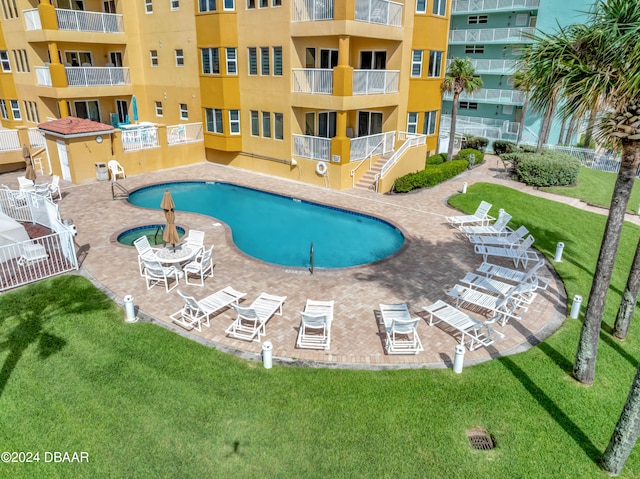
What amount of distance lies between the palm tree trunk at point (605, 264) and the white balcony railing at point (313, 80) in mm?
16256

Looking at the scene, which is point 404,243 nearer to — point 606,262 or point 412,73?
point 606,262

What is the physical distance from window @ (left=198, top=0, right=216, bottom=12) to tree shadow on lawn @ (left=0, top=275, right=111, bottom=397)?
1847cm

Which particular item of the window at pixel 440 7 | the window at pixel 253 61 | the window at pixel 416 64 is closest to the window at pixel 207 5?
the window at pixel 253 61

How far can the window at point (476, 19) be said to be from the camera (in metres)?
42.4

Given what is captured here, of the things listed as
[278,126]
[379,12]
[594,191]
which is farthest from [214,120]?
[594,191]

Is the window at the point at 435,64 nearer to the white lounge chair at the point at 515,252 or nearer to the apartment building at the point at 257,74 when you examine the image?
the apartment building at the point at 257,74

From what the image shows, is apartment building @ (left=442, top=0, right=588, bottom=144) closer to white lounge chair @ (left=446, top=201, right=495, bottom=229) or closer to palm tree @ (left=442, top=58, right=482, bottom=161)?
palm tree @ (left=442, top=58, right=482, bottom=161)

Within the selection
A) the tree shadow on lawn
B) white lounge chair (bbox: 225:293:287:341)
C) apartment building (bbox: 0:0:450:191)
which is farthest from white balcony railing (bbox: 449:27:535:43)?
the tree shadow on lawn

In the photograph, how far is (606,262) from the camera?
9031 millimetres

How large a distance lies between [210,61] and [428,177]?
14.4 m

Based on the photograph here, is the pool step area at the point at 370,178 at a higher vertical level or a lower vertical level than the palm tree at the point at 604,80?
lower

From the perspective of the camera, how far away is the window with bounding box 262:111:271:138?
1026 inches

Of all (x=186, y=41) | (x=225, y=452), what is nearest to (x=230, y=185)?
(x=186, y=41)

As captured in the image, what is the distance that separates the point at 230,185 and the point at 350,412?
18.8m
